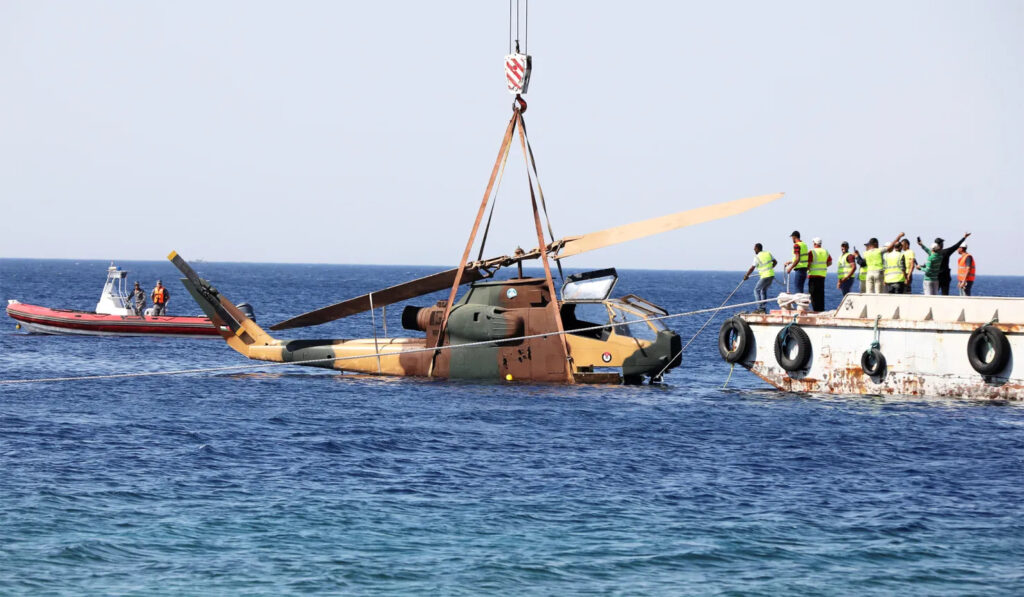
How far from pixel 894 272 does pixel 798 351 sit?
3323 millimetres

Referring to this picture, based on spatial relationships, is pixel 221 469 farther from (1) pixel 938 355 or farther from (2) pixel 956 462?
(1) pixel 938 355

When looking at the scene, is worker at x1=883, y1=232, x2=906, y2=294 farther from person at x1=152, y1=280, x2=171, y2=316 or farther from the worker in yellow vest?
person at x1=152, y1=280, x2=171, y2=316

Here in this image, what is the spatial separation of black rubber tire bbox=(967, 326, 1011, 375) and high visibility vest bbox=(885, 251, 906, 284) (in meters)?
3.97

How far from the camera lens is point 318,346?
100 ft

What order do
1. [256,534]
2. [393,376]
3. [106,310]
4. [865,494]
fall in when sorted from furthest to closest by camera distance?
[106,310]
[393,376]
[865,494]
[256,534]

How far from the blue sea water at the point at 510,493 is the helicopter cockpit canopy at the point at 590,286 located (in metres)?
2.40

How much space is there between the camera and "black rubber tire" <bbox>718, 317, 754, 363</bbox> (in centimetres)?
2656

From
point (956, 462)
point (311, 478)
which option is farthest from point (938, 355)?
point (311, 478)

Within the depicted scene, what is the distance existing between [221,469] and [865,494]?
A: 10.3 m

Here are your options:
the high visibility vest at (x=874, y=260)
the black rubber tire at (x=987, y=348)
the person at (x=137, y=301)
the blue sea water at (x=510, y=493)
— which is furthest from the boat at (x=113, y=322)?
the black rubber tire at (x=987, y=348)

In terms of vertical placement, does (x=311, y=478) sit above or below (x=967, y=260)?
below

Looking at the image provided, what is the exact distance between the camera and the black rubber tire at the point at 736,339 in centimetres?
2656

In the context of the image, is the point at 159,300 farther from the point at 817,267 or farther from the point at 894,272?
the point at 894,272

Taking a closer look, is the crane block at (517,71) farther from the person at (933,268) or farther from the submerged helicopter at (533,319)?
the person at (933,268)
